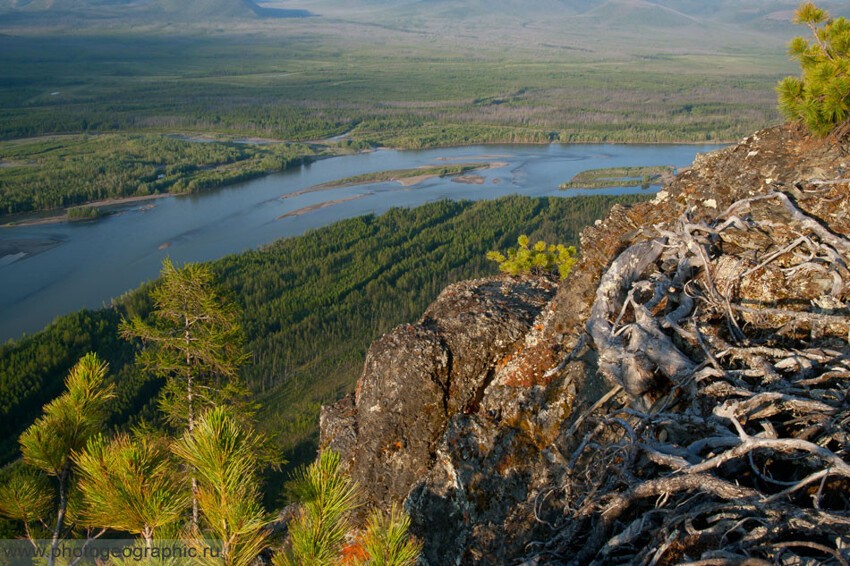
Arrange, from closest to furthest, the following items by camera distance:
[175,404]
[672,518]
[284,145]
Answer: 1. [672,518]
2. [175,404]
3. [284,145]

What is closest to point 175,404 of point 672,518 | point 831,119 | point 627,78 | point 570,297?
point 570,297

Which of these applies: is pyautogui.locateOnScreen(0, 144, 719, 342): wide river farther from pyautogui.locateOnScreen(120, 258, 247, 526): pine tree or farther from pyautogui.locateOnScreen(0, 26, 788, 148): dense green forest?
pyautogui.locateOnScreen(120, 258, 247, 526): pine tree

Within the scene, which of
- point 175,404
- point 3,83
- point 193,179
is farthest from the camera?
point 3,83

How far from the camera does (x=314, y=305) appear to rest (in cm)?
3089

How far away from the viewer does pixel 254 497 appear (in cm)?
321

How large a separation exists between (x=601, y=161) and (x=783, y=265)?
189 ft

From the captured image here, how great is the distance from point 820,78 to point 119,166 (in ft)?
189

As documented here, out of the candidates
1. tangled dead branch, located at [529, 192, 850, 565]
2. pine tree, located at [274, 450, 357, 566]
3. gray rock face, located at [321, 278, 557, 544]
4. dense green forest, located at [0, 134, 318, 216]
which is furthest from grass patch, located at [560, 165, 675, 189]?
pine tree, located at [274, 450, 357, 566]

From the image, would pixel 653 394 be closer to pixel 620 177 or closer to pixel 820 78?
pixel 820 78

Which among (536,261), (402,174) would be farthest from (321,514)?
(402,174)

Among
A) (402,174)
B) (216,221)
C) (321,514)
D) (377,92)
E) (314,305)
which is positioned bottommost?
(314,305)

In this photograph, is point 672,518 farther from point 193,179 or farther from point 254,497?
point 193,179

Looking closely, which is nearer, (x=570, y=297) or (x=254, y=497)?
(x=254, y=497)

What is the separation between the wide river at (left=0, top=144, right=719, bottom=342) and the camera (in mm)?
30875
